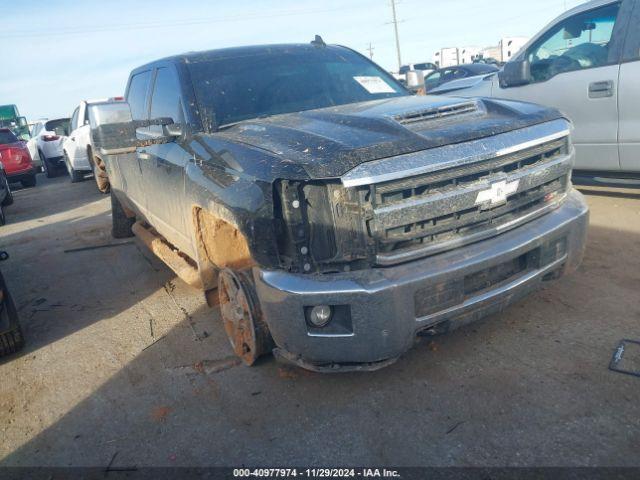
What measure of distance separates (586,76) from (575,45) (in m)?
0.49

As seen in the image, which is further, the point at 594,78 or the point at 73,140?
the point at 73,140

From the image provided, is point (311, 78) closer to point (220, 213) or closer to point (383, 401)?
point (220, 213)

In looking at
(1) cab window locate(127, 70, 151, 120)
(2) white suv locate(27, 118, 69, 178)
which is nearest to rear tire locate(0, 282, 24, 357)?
(1) cab window locate(127, 70, 151, 120)

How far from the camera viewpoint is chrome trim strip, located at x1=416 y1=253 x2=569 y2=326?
98.7 inches

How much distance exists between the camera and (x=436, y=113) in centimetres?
292

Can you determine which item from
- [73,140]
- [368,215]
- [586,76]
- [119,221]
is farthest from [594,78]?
[73,140]

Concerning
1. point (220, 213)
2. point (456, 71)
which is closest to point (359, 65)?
point (220, 213)

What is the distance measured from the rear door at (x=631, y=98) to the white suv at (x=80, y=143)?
9865mm

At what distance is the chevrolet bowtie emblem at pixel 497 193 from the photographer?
8.59 ft

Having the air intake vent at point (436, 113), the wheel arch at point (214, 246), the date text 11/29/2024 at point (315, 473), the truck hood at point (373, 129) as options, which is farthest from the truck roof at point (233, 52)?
the date text 11/29/2024 at point (315, 473)

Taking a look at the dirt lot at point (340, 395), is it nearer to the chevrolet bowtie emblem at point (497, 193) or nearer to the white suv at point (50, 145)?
the chevrolet bowtie emblem at point (497, 193)

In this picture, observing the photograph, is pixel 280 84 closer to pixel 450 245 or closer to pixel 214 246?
pixel 214 246

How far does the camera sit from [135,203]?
5.25m

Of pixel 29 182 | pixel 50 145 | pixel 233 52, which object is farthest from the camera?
pixel 50 145
